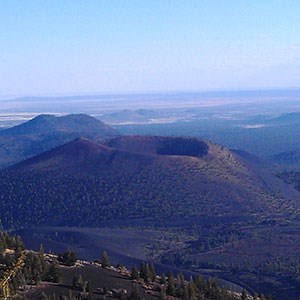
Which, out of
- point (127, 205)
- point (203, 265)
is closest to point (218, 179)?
point (127, 205)

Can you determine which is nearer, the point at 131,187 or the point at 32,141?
the point at 131,187

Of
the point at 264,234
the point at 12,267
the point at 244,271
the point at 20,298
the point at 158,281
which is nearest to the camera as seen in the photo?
the point at 12,267

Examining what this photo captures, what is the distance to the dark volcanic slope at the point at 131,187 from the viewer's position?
8319 cm

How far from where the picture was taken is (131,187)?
9169cm

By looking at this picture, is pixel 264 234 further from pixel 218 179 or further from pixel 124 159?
pixel 124 159

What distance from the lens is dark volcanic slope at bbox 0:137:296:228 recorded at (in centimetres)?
8319

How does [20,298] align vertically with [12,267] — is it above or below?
below

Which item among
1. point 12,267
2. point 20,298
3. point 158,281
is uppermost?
point 12,267

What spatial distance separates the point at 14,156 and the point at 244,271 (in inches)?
4238

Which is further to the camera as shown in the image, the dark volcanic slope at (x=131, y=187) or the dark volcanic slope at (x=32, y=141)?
the dark volcanic slope at (x=32, y=141)

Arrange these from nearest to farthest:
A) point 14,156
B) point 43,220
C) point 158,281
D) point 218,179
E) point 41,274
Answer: point 41,274 → point 158,281 → point 43,220 → point 218,179 → point 14,156

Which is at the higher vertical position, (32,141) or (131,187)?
(32,141)

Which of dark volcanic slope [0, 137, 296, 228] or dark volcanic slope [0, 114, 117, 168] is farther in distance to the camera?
dark volcanic slope [0, 114, 117, 168]

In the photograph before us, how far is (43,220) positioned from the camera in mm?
82750
